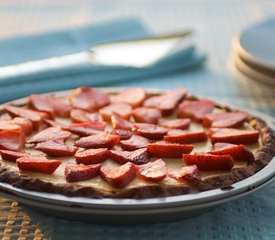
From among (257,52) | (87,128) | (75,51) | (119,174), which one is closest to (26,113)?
(87,128)

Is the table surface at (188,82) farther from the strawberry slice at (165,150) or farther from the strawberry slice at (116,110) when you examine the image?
the strawberry slice at (116,110)

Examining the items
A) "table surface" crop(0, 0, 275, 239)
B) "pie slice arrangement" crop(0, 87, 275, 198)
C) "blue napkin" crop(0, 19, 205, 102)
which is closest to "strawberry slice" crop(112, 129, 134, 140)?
"pie slice arrangement" crop(0, 87, 275, 198)

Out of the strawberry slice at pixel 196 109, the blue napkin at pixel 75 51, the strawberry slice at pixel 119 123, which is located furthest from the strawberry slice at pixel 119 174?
the blue napkin at pixel 75 51

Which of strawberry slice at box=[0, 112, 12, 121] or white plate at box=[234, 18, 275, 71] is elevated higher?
strawberry slice at box=[0, 112, 12, 121]

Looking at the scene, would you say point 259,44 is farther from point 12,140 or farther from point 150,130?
point 12,140

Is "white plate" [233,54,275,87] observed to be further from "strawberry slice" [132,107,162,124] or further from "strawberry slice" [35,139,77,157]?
"strawberry slice" [35,139,77,157]

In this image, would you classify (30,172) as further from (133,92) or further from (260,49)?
(260,49)
